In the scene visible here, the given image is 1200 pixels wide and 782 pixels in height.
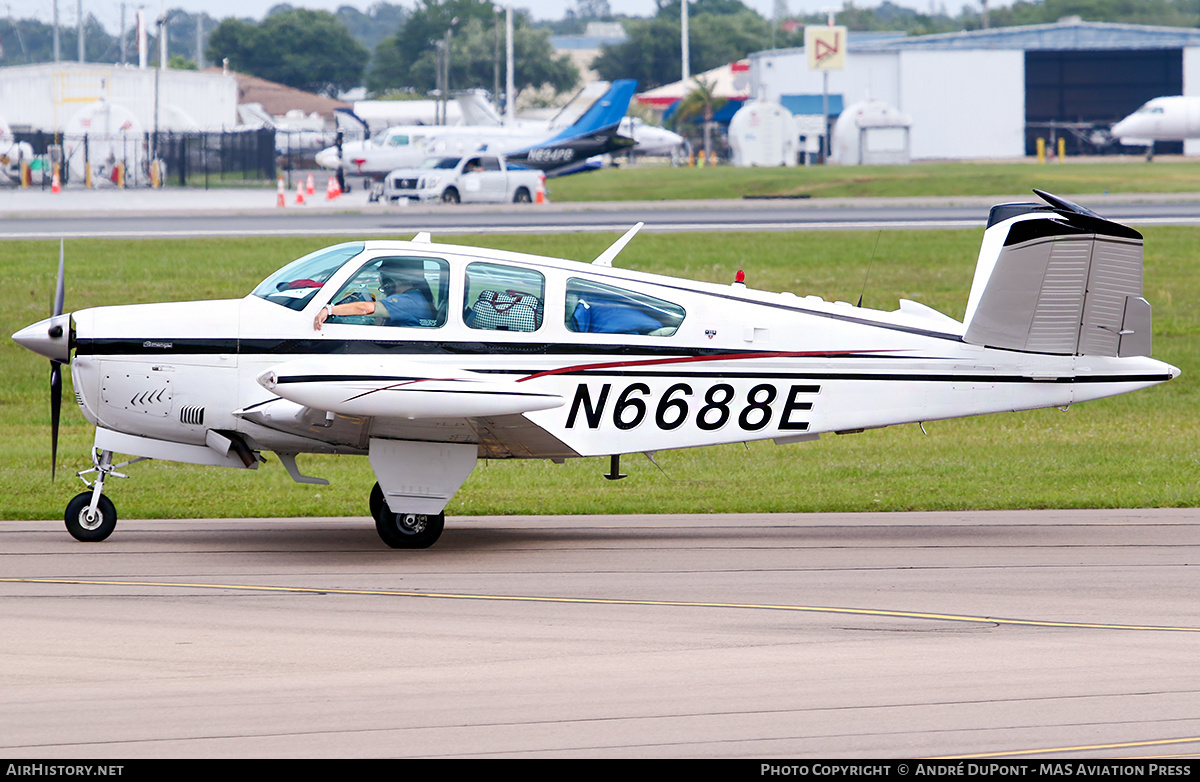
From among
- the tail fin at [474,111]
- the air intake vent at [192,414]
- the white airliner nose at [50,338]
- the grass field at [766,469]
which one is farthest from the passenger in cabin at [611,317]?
the tail fin at [474,111]

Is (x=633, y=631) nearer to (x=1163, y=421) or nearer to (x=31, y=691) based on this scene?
(x=31, y=691)

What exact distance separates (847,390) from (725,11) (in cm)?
18371

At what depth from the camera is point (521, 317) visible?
31.6 ft

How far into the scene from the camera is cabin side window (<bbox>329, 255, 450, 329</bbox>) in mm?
9539

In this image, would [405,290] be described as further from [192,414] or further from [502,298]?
[192,414]

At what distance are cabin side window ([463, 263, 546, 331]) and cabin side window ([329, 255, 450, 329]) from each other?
18cm

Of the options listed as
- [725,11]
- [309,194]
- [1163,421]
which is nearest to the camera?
[1163,421]

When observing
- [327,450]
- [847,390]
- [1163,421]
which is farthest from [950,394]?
[1163,421]

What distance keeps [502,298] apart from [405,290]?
68 cm

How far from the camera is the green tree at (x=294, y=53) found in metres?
147

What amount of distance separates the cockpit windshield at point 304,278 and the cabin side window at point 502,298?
0.86m

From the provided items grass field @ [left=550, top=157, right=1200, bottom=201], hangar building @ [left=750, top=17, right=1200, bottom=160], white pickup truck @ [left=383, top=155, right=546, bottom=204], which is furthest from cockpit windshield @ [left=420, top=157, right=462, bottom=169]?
hangar building @ [left=750, top=17, right=1200, bottom=160]

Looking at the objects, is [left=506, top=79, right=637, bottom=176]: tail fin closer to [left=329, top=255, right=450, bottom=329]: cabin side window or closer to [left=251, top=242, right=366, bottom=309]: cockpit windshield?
[left=251, top=242, right=366, bottom=309]: cockpit windshield

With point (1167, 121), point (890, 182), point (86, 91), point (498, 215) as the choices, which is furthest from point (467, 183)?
point (86, 91)
